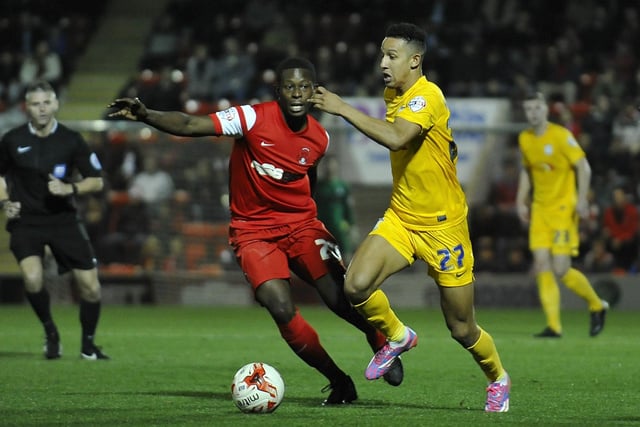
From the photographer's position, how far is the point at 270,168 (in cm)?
801

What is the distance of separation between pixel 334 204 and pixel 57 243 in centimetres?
821

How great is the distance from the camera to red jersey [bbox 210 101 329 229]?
26.1ft

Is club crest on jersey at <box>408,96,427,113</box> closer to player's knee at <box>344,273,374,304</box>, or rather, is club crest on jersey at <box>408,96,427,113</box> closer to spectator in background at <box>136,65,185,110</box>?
player's knee at <box>344,273,374,304</box>

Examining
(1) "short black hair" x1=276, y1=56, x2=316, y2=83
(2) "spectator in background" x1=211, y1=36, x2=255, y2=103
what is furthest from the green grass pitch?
(2) "spectator in background" x1=211, y1=36, x2=255, y2=103

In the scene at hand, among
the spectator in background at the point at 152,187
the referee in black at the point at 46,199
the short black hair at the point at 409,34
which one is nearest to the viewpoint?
the short black hair at the point at 409,34

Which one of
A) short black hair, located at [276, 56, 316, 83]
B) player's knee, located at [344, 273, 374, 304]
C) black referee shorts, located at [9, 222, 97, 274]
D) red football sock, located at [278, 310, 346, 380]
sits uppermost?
short black hair, located at [276, 56, 316, 83]

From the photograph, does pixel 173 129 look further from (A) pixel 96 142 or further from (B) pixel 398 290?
(A) pixel 96 142

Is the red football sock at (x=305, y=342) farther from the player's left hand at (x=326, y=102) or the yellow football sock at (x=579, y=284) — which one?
the yellow football sock at (x=579, y=284)

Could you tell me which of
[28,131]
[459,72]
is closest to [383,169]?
[459,72]

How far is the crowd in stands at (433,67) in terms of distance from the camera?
19391mm

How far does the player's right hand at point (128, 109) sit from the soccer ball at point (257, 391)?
1.65 metres

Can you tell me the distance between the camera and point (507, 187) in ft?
64.3

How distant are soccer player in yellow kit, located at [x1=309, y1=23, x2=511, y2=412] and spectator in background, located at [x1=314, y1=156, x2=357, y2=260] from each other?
1096 cm

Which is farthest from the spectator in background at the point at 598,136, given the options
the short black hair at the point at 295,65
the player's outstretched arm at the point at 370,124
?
the player's outstretched arm at the point at 370,124
